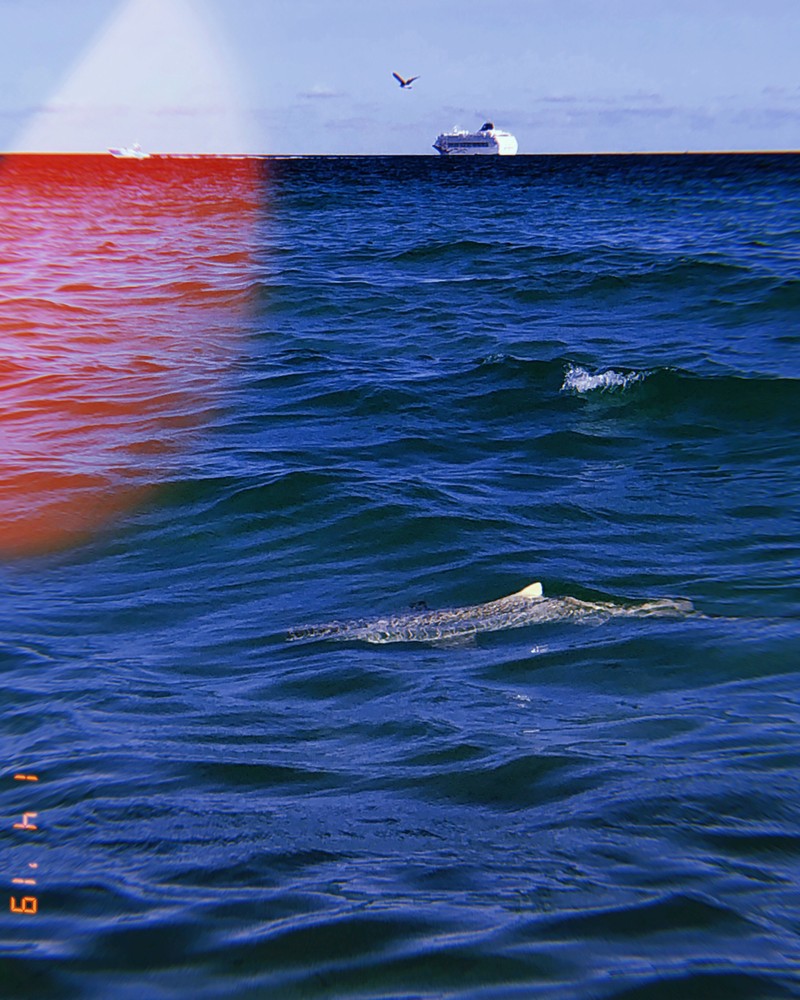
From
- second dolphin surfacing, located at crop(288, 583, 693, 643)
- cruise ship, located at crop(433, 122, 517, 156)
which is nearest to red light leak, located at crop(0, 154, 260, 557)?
second dolphin surfacing, located at crop(288, 583, 693, 643)

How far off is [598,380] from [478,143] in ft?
346

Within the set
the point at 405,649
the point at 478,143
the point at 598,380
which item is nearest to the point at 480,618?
the point at 405,649

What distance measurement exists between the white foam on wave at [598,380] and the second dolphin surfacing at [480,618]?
5.61 metres

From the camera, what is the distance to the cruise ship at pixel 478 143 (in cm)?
11000

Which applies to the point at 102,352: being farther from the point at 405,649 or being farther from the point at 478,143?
the point at 478,143

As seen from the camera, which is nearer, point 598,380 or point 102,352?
point 598,380

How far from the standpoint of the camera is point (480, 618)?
6.42 m

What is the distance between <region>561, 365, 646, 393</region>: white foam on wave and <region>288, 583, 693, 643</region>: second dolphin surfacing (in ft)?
18.4

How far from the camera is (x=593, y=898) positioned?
319 centimetres

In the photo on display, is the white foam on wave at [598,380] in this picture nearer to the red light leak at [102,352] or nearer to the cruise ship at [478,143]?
the red light leak at [102,352]

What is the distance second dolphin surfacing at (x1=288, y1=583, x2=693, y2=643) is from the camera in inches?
244

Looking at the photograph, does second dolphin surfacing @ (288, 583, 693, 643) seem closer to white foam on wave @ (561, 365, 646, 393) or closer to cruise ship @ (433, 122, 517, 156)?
white foam on wave @ (561, 365, 646, 393)

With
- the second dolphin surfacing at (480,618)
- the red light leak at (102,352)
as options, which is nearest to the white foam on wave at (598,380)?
the red light leak at (102,352)

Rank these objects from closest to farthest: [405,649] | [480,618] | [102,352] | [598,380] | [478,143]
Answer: [405,649] → [480,618] → [598,380] → [102,352] → [478,143]
